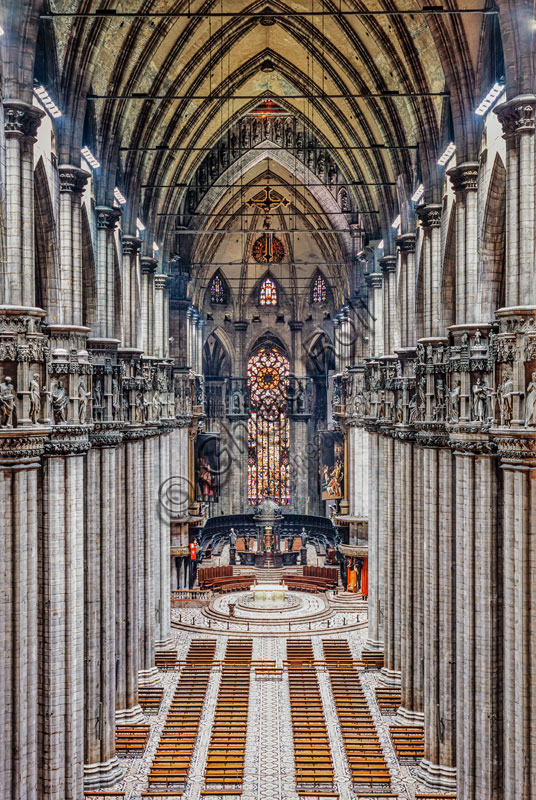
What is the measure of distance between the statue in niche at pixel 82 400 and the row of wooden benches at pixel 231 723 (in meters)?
11.8

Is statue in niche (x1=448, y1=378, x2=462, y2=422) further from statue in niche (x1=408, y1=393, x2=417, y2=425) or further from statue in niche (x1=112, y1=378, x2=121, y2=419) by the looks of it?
statue in niche (x1=112, y1=378, x2=121, y2=419)

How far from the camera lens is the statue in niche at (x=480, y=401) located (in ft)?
66.0

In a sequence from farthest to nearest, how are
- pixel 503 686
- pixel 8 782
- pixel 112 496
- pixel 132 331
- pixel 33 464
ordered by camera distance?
pixel 132 331, pixel 112 496, pixel 503 686, pixel 33 464, pixel 8 782

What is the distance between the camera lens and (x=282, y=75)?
42.4m

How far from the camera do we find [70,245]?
2236cm

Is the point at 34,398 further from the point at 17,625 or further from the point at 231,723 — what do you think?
the point at 231,723

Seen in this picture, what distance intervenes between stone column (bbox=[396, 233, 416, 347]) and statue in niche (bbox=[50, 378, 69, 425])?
1507 centimetres

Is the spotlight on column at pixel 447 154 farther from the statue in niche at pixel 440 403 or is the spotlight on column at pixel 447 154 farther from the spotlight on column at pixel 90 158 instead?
the spotlight on column at pixel 90 158

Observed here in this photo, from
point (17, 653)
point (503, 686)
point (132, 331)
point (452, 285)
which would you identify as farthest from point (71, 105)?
point (503, 686)

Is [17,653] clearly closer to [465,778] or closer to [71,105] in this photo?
[465,778]

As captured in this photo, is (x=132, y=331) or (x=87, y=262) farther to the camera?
(x=132, y=331)

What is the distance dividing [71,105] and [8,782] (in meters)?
16.9

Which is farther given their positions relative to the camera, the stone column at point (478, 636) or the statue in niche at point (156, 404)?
the statue in niche at point (156, 404)

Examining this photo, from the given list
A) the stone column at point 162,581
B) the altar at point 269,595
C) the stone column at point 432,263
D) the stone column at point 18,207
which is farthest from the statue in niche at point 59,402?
the altar at point 269,595
